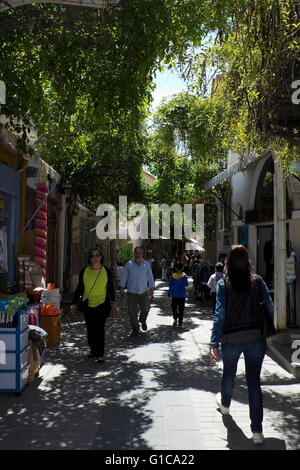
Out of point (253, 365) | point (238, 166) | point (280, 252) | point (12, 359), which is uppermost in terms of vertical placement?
point (238, 166)

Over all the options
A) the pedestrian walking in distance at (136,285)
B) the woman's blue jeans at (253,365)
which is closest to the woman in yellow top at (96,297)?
the pedestrian walking in distance at (136,285)

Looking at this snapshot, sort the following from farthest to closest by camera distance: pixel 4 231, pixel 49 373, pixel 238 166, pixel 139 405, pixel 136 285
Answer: pixel 238 166 → pixel 136 285 → pixel 4 231 → pixel 49 373 → pixel 139 405

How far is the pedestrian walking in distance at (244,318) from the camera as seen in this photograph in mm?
4828

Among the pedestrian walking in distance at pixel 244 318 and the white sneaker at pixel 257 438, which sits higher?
the pedestrian walking in distance at pixel 244 318

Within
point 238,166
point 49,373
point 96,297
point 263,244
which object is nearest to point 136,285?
point 96,297

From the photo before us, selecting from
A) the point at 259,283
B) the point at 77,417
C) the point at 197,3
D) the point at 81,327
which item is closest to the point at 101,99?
the point at 197,3

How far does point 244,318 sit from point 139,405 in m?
1.88

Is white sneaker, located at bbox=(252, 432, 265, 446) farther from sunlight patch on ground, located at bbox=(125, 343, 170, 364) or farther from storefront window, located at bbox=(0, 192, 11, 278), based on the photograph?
storefront window, located at bbox=(0, 192, 11, 278)

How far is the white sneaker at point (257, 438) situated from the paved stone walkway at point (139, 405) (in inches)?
2.2

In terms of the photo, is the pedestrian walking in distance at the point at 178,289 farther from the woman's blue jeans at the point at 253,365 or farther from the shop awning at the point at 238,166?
the woman's blue jeans at the point at 253,365

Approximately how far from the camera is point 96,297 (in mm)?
8523

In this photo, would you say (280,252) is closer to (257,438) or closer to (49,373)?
(49,373)

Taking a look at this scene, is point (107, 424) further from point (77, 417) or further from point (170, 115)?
point (170, 115)
